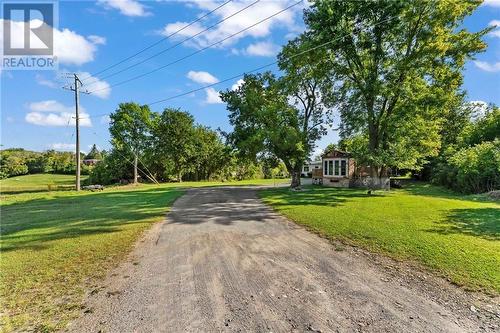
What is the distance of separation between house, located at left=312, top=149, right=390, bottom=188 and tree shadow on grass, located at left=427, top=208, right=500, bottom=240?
1205 centimetres

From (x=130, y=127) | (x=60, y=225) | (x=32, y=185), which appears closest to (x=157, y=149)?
(x=130, y=127)

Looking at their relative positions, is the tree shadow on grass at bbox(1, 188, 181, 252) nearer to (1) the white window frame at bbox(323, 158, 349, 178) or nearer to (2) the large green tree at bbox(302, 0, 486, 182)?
(2) the large green tree at bbox(302, 0, 486, 182)

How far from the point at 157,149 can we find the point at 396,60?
3066cm

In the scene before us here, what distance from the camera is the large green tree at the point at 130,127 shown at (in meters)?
35.9

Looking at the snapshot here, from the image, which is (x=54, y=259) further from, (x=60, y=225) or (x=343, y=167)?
(x=343, y=167)

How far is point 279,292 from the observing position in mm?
4055

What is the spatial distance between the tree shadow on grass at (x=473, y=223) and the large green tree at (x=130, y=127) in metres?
33.8

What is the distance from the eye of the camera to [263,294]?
4.00 meters

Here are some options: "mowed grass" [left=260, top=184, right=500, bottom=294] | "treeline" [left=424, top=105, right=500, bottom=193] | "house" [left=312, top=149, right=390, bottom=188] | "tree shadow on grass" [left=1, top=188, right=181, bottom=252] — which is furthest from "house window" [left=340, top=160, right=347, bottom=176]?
"tree shadow on grass" [left=1, top=188, right=181, bottom=252]

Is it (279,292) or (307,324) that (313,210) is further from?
(307,324)

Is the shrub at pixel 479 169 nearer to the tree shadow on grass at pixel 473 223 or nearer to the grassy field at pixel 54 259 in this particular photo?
the tree shadow on grass at pixel 473 223

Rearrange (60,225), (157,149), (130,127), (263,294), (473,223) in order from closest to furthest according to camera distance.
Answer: (263,294) < (473,223) < (60,225) < (130,127) < (157,149)

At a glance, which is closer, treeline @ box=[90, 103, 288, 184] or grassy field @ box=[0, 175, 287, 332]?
grassy field @ box=[0, 175, 287, 332]

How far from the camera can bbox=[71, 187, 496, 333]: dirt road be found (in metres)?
3.28
